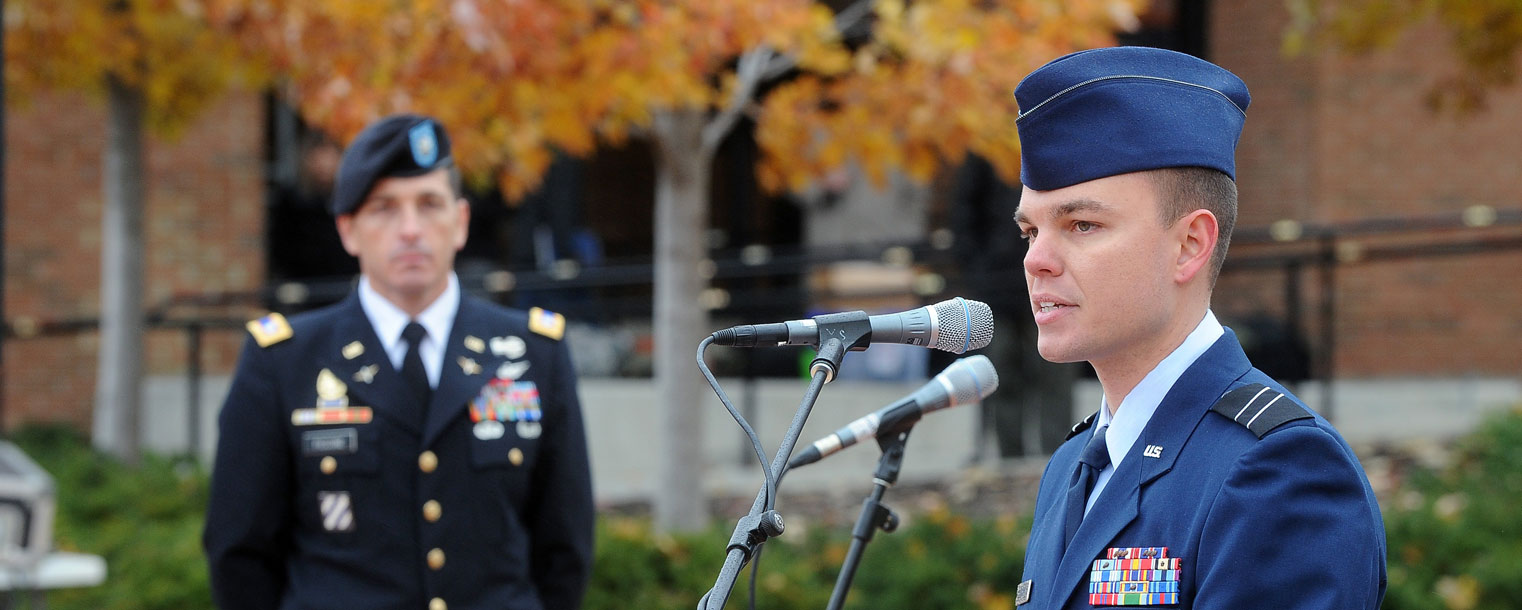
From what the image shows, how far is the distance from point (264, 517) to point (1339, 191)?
35.0 feet

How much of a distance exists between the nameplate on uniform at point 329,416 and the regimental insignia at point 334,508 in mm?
155

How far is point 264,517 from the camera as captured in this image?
3104 millimetres

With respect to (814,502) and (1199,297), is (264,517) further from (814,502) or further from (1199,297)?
(814,502)

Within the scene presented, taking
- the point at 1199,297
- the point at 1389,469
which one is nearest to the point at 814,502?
the point at 1389,469

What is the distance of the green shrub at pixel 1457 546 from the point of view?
18.6 ft

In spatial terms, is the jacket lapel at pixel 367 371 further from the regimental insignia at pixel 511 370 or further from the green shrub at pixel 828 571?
the green shrub at pixel 828 571

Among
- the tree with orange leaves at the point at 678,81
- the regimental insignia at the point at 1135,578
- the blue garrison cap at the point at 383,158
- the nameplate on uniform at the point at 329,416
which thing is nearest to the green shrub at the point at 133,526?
the tree with orange leaves at the point at 678,81

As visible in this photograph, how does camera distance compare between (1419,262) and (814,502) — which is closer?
(814,502)

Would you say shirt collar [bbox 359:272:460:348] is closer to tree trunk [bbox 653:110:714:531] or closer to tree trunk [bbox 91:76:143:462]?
tree trunk [bbox 653:110:714:531]

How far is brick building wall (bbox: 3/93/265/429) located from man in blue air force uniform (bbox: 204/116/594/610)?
27.2 ft

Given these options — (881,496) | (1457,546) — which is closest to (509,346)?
(881,496)

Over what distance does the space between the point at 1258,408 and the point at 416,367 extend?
6.69 ft

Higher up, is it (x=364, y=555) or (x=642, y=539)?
(x=364, y=555)

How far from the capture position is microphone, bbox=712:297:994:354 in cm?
199
